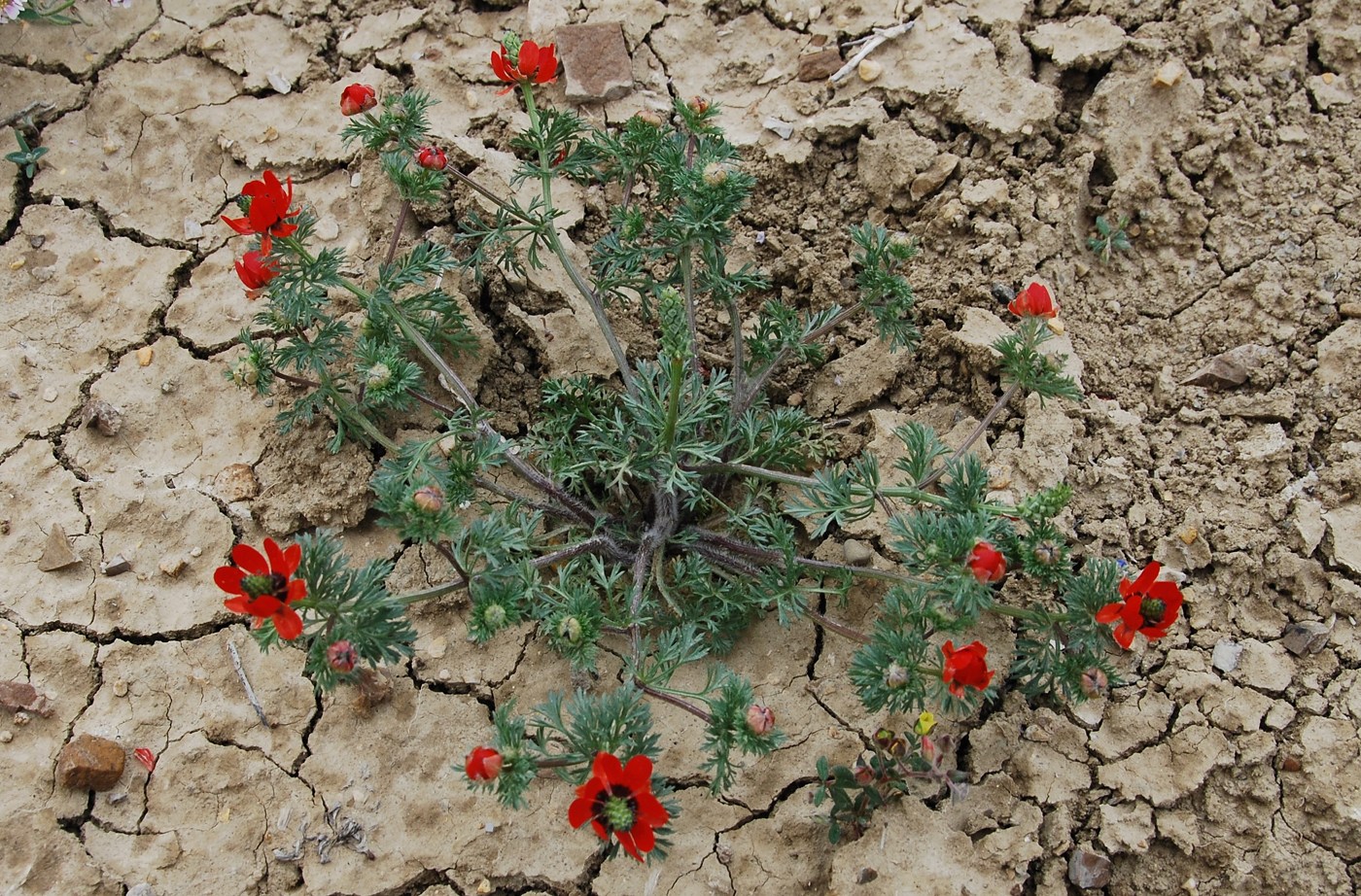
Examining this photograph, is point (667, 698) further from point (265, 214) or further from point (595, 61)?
point (595, 61)

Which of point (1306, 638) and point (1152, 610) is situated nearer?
point (1152, 610)

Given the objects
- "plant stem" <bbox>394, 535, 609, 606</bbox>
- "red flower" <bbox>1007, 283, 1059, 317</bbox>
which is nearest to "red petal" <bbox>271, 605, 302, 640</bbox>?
"plant stem" <bbox>394, 535, 609, 606</bbox>

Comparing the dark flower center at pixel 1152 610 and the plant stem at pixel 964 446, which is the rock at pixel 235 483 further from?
the dark flower center at pixel 1152 610

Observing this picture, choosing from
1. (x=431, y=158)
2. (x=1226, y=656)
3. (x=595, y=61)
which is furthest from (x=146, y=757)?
(x=1226, y=656)

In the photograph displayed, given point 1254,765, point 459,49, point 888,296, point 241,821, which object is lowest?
point 1254,765

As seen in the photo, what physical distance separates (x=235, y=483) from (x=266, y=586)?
3.70ft

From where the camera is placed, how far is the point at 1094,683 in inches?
99.3

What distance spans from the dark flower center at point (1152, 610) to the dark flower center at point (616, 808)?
1.20 meters

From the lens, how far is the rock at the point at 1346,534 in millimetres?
2906

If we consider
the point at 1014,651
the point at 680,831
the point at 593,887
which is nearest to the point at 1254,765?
the point at 1014,651

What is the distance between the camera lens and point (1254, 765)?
2.71 m

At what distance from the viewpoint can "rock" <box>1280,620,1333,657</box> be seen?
2.84 meters

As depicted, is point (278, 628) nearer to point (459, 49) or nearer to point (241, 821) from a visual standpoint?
point (241, 821)

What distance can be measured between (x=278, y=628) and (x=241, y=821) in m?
0.85
